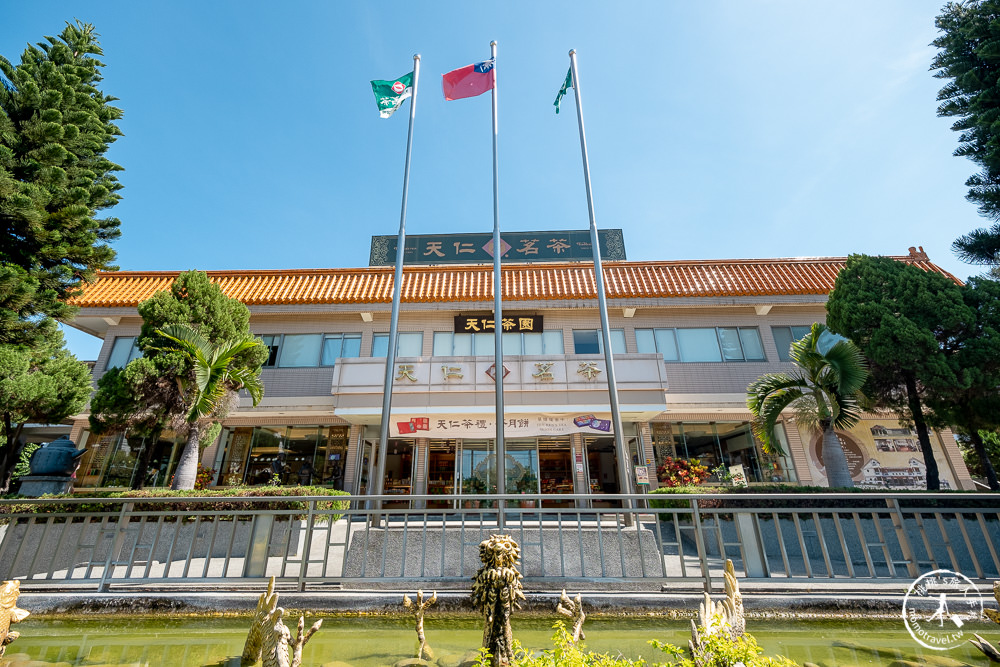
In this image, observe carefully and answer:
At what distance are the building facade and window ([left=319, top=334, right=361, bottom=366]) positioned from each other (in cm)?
7

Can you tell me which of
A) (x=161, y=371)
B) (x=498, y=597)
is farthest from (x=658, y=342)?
(x=161, y=371)

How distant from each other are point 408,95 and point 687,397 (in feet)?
40.5

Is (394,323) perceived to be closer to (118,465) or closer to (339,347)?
(339,347)

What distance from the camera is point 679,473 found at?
1269 cm

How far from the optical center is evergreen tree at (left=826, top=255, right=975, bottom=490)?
8812mm

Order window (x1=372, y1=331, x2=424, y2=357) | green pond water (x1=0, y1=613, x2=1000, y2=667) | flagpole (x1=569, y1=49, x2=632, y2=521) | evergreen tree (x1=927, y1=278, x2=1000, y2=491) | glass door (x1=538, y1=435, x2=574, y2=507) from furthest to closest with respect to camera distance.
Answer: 1. window (x1=372, y1=331, x2=424, y2=357)
2. glass door (x1=538, y1=435, x2=574, y2=507)
3. evergreen tree (x1=927, y1=278, x2=1000, y2=491)
4. flagpole (x1=569, y1=49, x2=632, y2=521)
5. green pond water (x1=0, y1=613, x2=1000, y2=667)

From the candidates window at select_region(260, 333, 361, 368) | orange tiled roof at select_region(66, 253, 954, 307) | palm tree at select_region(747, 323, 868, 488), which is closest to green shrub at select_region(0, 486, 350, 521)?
window at select_region(260, 333, 361, 368)

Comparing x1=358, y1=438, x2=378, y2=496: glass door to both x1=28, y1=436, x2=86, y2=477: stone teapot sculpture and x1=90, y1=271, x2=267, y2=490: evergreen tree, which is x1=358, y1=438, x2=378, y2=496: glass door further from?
x1=28, y1=436, x2=86, y2=477: stone teapot sculpture

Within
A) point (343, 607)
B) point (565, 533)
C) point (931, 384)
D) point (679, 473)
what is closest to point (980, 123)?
point (931, 384)

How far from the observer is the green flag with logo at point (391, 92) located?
11.1 m

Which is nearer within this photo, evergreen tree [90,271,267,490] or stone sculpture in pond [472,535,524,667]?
stone sculpture in pond [472,535,524,667]

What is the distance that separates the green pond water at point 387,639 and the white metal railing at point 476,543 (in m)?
0.41

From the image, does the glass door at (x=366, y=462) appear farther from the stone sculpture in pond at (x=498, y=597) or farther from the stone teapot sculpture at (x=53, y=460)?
the stone sculpture in pond at (x=498, y=597)

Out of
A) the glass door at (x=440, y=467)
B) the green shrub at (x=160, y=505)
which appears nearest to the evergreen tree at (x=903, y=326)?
the glass door at (x=440, y=467)
